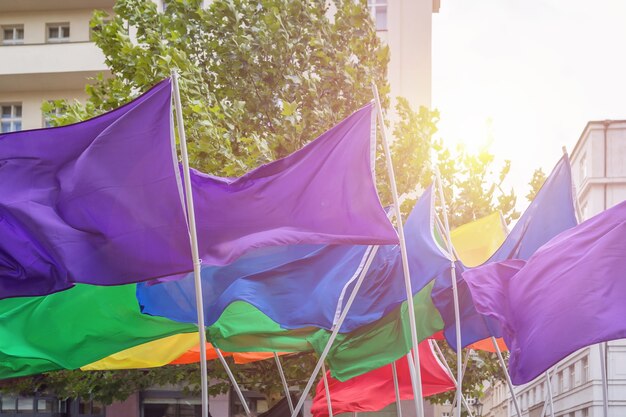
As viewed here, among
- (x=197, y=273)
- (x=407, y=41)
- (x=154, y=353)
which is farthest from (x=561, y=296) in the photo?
(x=407, y=41)

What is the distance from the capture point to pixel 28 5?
34156mm

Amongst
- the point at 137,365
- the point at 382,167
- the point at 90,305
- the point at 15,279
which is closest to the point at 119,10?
the point at 382,167

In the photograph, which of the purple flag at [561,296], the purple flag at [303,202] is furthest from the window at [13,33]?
the purple flag at [561,296]

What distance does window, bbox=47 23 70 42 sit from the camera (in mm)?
34719

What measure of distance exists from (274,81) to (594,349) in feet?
132

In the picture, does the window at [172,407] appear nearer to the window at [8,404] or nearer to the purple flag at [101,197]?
the window at [8,404]

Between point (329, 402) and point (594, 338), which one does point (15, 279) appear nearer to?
point (594, 338)

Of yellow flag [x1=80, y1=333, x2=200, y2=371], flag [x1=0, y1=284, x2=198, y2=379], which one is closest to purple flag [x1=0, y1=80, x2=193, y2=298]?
flag [x1=0, y1=284, x2=198, y2=379]

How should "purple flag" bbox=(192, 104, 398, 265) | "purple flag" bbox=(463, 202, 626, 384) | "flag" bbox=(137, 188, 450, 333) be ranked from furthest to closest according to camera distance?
"flag" bbox=(137, 188, 450, 333), "purple flag" bbox=(192, 104, 398, 265), "purple flag" bbox=(463, 202, 626, 384)

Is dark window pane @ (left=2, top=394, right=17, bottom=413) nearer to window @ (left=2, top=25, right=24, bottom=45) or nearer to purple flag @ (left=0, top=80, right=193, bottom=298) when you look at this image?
window @ (left=2, top=25, right=24, bottom=45)

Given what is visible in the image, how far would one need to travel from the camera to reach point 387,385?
15.0 m

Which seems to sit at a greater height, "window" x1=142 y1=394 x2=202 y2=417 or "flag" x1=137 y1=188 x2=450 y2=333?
"flag" x1=137 y1=188 x2=450 y2=333

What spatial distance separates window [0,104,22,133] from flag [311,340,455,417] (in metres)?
22.1

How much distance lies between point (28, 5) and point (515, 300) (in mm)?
27677
